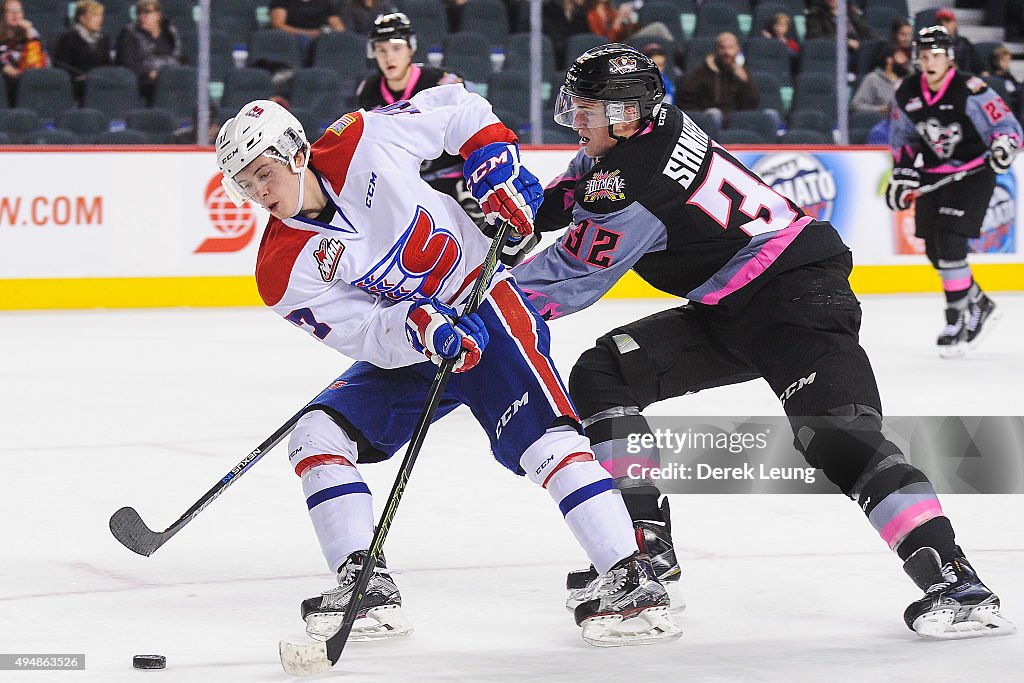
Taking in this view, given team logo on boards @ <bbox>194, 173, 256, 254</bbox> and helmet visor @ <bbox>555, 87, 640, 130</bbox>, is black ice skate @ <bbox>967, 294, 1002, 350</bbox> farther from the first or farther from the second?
helmet visor @ <bbox>555, 87, 640, 130</bbox>

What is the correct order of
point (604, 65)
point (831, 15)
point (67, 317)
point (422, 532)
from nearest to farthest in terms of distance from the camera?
point (604, 65) < point (422, 532) < point (67, 317) < point (831, 15)

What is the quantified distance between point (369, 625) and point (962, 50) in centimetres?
874

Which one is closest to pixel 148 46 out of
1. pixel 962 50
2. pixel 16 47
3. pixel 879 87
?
pixel 16 47

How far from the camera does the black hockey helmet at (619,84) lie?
2.99 meters

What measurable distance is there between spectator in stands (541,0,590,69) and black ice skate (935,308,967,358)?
3224 mm

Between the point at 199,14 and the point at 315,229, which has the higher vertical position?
the point at 315,229

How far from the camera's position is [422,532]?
3.62m

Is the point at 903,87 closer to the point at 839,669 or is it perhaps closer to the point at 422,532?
the point at 422,532

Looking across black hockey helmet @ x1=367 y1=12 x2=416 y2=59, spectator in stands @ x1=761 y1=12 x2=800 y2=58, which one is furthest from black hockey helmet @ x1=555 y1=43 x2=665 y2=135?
spectator in stands @ x1=761 y1=12 x2=800 y2=58

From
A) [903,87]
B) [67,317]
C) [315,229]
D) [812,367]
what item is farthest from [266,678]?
[67,317]

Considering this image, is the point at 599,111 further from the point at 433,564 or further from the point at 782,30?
the point at 782,30

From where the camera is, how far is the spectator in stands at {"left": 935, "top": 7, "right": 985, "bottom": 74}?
10547 millimetres

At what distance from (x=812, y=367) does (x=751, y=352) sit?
0.19m

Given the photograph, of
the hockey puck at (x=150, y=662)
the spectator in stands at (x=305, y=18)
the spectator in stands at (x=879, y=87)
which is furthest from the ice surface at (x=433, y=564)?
the spectator in stands at (x=879, y=87)
